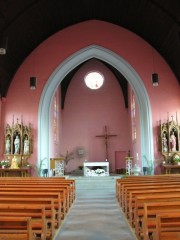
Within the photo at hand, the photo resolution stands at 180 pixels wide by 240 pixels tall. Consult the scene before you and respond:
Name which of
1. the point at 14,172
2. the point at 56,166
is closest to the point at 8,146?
the point at 14,172

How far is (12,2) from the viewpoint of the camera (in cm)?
994

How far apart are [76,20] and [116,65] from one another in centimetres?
287

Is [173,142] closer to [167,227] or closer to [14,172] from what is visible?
[14,172]

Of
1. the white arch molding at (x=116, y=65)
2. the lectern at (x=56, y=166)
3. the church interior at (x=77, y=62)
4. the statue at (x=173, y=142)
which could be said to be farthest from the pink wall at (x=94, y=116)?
the statue at (x=173, y=142)

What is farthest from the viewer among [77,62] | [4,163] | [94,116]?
[94,116]

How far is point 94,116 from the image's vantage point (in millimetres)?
18672

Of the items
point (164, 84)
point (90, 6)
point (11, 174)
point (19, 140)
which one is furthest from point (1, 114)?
point (164, 84)

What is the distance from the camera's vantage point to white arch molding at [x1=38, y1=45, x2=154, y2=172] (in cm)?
1260

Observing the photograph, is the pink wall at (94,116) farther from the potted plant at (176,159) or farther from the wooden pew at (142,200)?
the wooden pew at (142,200)

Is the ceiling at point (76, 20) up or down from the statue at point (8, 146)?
up

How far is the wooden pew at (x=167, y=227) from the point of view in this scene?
258cm

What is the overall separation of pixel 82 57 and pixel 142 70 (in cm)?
297

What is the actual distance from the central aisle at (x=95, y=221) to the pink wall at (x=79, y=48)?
6197 millimetres

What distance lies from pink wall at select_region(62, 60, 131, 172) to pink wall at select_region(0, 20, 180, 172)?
17.3 ft
